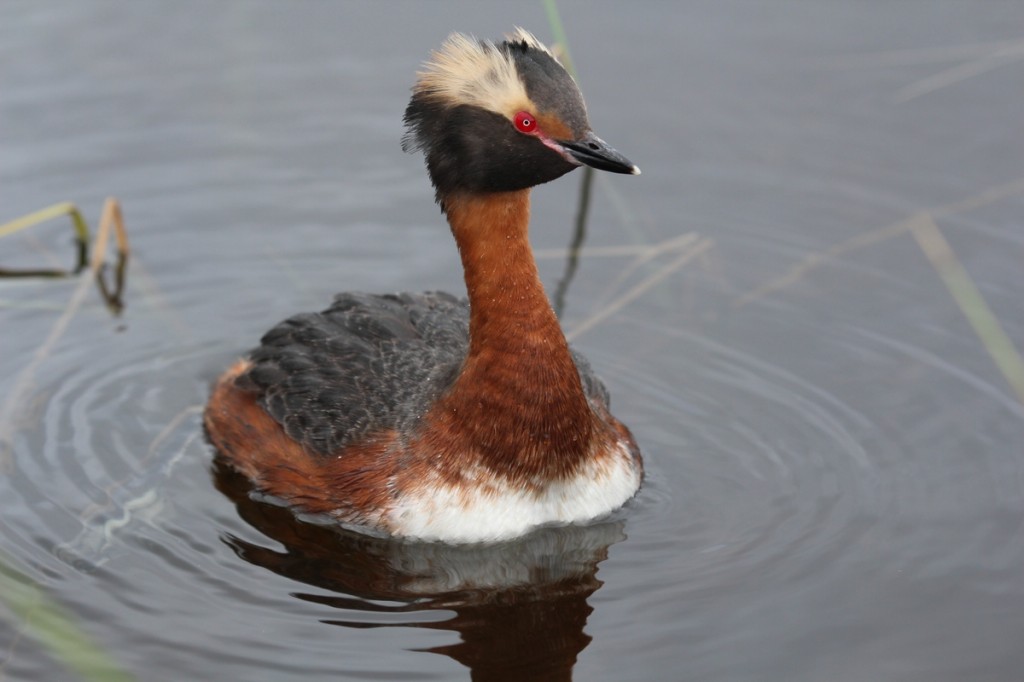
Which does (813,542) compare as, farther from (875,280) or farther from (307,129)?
(307,129)

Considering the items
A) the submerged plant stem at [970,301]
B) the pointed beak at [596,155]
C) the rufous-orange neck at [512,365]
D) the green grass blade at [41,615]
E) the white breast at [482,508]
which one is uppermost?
the submerged plant stem at [970,301]

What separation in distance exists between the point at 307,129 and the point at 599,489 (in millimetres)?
5548

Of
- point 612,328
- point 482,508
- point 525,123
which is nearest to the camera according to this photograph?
point 525,123

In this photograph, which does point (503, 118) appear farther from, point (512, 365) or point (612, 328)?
point (612, 328)

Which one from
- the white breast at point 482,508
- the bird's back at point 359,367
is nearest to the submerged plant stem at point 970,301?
the bird's back at point 359,367

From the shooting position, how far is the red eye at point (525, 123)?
7.85 metres

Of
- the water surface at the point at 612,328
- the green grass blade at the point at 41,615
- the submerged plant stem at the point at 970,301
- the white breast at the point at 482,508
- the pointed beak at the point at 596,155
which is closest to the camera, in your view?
the green grass blade at the point at 41,615

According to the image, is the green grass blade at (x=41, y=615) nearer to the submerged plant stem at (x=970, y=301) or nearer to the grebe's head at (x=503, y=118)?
the grebe's head at (x=503, y=118)

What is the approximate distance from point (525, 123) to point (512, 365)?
52.0 inches

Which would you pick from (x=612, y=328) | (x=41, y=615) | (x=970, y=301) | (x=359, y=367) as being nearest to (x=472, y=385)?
(x=359, y=367)

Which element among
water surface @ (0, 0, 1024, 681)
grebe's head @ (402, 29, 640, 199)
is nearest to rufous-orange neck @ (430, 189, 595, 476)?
grebe's head @ (402, 29, 640, 199)

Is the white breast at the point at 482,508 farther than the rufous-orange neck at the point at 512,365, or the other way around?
the white breast at the point at 482,508

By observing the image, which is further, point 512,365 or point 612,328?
point 612,328

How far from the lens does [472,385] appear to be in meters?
8.45
